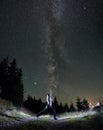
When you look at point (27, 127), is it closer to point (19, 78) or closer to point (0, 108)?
point (0, 108)

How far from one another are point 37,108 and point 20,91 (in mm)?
50248

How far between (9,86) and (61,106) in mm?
79503

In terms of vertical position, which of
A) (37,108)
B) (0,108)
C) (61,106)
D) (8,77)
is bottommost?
(0,108)

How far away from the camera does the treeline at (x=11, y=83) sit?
212 ft

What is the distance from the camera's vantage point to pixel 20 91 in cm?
6725

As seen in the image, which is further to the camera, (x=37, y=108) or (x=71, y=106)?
(x=71, y=106)

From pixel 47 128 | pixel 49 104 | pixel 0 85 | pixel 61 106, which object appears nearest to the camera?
pixel 47 128

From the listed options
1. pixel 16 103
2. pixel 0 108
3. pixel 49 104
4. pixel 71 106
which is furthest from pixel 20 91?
pixel 71 106

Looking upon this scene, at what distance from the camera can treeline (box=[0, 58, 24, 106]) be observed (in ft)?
212

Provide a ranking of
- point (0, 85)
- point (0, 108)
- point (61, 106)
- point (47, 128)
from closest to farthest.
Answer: point (47, 128), point (0, 108), point (0, 85), point (61, 106)

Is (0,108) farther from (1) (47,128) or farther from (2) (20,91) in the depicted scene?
(2) (20,91)

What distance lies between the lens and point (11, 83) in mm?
66062

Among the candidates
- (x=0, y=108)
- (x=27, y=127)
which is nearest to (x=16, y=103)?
(x=0, y=108)

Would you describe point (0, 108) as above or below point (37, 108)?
below
